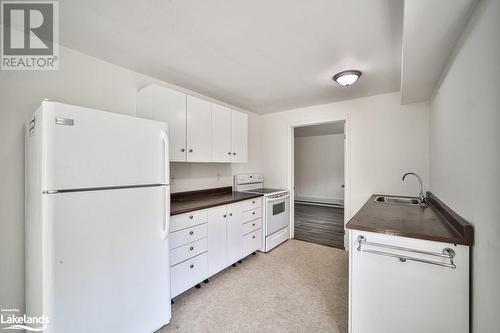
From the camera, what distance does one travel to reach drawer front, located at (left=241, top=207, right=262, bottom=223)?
2.91 meters

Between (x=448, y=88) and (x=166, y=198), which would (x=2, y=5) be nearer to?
(x=166, y=198)

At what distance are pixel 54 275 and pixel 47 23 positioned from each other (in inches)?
70.4

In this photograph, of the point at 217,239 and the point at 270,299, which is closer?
the point at 270,299

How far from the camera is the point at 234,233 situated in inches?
107

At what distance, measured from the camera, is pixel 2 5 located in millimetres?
1379

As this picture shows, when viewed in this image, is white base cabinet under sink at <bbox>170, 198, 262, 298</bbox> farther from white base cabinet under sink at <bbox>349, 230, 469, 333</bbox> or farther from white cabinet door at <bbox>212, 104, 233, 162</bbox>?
white base cabinet under sink at <bbox>349, 230, 469, 333</bbox>

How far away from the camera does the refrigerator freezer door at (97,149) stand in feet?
3.89

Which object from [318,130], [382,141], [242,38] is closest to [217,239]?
[242,38]

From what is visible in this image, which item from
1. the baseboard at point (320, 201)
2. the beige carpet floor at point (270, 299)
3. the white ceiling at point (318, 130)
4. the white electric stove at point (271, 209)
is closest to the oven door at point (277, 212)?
the white electric stove at point (271, 209)

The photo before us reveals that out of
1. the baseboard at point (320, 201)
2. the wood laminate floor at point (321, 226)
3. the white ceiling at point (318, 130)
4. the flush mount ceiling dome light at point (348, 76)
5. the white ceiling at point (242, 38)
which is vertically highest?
the white ceiling at point (318, 130)

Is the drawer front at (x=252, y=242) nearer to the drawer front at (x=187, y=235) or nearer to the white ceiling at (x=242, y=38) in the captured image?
the drawer front at (x=187, y=235)

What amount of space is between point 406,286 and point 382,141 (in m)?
2.25

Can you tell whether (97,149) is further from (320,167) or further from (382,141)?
(320,167)

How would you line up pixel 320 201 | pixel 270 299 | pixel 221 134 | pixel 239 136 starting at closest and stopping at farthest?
pixel 270 299 → pixel 221 134 → pixel 239 136 → pixel 320 201
